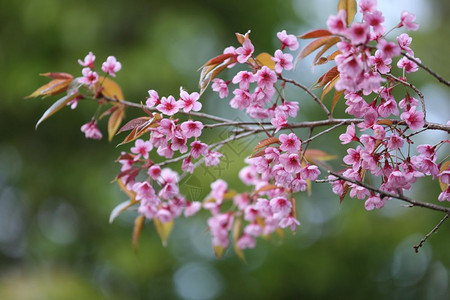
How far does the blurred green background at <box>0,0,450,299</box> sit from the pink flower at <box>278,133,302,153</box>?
7.87 feet

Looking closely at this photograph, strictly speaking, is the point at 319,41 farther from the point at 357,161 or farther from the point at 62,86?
the point at 62,86

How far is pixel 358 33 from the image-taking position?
2.28ft

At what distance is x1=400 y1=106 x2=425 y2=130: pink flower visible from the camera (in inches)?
33.1

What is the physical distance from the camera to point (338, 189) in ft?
3.00

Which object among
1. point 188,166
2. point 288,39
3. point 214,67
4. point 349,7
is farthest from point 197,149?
point 349,7

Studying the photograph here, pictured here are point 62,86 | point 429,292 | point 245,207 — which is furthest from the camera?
point 429,292

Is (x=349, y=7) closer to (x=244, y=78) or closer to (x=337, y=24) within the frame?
(x=337, y=24)

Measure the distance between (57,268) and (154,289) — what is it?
26.0 inches

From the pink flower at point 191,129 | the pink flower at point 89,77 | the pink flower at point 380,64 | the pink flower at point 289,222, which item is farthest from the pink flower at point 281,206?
the pink flower at point 89,77

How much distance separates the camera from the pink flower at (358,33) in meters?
0.69

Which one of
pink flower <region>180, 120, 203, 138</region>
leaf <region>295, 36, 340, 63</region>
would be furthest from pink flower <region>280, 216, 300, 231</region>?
leaf <region>295, 36, 340, 63</region>

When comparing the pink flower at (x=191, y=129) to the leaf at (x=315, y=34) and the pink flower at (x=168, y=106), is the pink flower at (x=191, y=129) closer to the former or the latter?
the pink flower at (x=168, y=106)

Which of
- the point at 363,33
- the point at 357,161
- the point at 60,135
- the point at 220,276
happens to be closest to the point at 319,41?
the point at 363,33

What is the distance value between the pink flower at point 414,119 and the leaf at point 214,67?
316 mm
